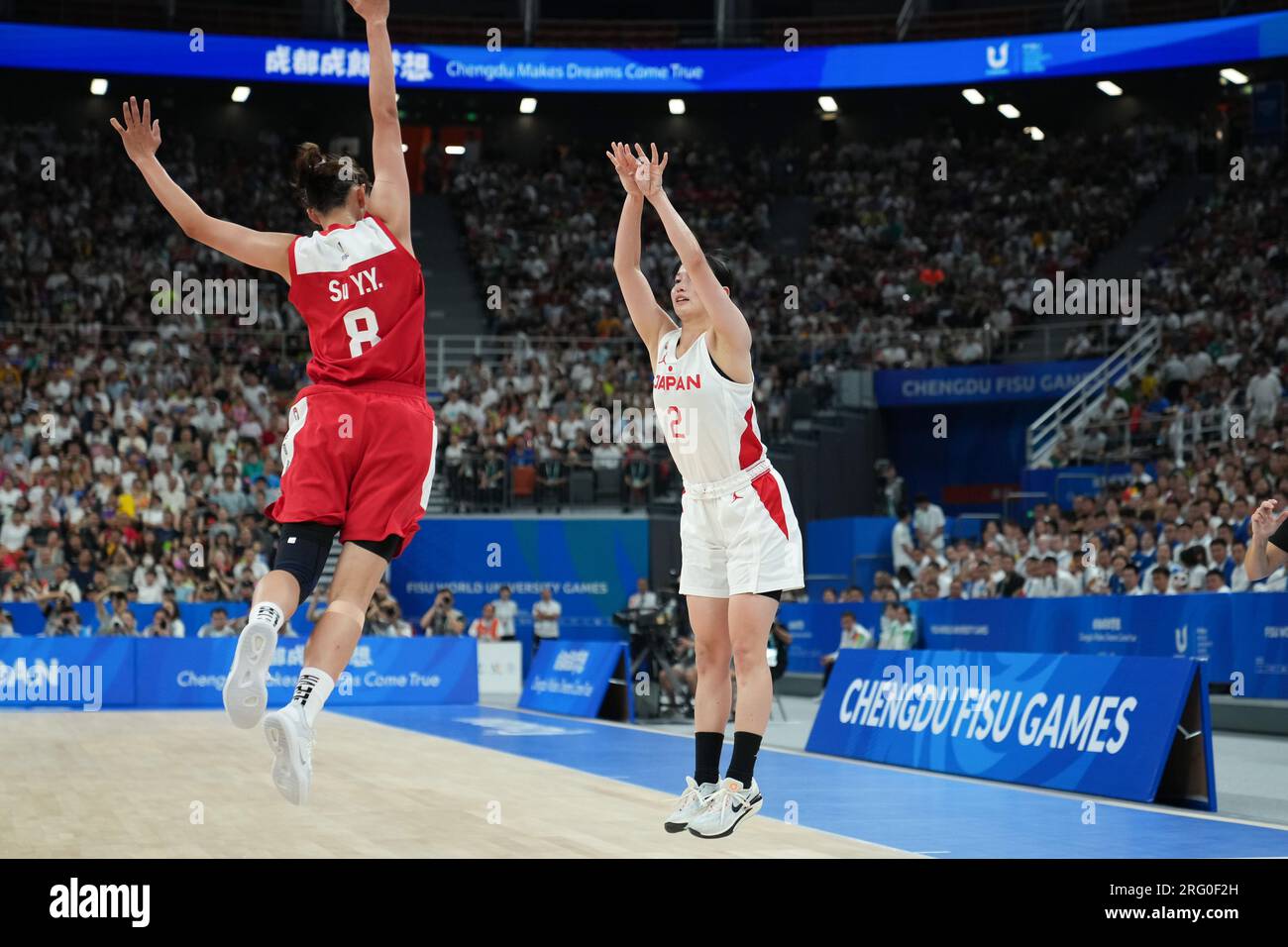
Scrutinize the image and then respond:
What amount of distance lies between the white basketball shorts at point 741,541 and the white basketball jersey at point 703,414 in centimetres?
10

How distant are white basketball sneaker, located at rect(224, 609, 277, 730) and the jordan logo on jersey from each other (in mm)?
2177

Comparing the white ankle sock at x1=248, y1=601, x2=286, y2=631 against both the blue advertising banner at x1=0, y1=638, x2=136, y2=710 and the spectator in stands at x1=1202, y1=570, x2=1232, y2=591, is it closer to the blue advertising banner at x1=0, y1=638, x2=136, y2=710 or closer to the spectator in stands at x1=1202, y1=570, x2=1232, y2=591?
the spectator in stands at x1=1202, y1=570, x2=1232, y2=591

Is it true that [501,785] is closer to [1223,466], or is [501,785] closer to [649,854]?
[649,854]

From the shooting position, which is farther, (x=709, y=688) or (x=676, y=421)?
(x=709, y=688)

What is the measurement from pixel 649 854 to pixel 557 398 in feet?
71.7

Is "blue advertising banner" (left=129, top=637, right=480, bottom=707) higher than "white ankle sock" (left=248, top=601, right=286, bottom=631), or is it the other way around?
"white ankle sock" (left=248, top=601, right=286, bottom=631)

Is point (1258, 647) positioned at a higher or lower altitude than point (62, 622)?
higher

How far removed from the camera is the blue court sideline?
24.1 ft

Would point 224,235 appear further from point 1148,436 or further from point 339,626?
point 1148,436

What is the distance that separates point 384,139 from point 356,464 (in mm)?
1132

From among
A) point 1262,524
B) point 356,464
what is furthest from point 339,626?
point 1262,524

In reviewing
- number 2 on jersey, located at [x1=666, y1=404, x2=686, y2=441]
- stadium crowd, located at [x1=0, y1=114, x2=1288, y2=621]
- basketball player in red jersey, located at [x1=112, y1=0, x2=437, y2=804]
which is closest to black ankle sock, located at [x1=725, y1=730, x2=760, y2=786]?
number 2 on jersey, located at [x1=666, y1=404, x2=686, y2=441]

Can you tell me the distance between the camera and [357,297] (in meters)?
5.41

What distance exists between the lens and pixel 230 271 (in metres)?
31.2
